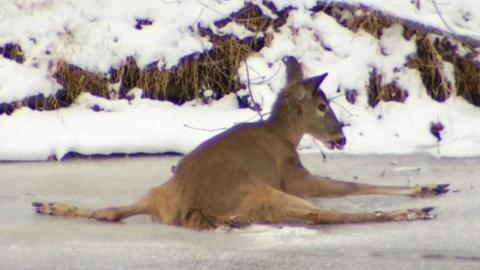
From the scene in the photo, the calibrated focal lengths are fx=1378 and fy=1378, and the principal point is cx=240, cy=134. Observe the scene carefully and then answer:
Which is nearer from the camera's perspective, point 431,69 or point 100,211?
point 100,211

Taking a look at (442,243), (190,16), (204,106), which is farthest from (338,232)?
(190,16)

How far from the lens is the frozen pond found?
7305mm

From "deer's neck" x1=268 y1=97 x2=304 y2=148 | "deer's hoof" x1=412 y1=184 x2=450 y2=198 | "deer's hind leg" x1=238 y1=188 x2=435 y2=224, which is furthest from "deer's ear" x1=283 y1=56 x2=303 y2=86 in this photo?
"deer's hind leg" x1=238 y1=188 x2=435 y2=224

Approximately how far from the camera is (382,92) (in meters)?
12.0

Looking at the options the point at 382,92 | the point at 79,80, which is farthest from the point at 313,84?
the point at 79,80

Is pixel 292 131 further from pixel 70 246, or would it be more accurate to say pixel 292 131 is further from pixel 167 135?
pixel 70 246

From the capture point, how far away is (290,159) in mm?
9406

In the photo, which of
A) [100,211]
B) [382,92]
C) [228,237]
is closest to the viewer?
[228,237]

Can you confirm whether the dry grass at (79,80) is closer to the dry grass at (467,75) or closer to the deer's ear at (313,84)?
the deer's ear at (313,84)

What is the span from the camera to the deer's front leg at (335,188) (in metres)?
8.98

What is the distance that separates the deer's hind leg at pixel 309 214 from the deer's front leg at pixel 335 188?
27.3 inches

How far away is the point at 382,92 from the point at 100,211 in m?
4.15

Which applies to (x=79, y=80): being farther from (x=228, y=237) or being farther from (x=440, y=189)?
(x=228, y=237)

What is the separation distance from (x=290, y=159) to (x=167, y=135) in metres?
1.93
